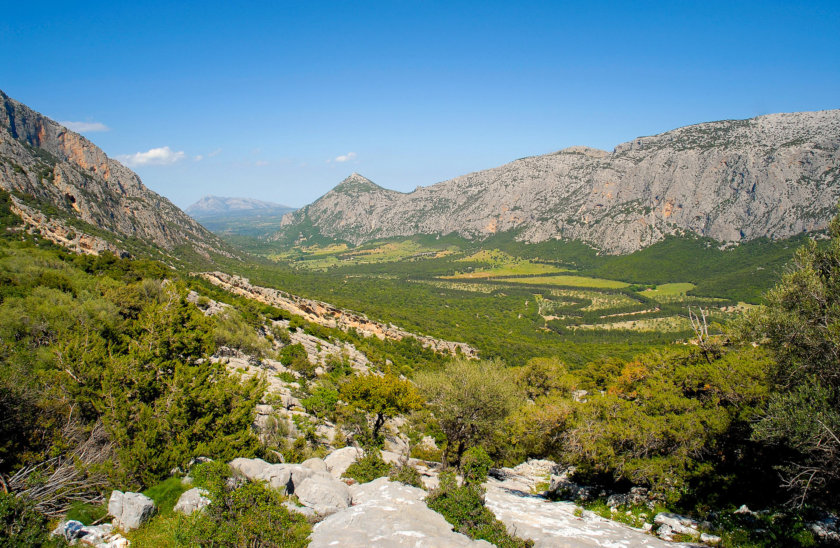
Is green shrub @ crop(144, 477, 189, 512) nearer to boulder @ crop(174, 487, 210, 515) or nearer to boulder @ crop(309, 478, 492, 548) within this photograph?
boulder @ crop(174, 487, 210, 515)

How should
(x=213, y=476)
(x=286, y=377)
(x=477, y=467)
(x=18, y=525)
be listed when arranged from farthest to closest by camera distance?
(x=286, y=377) → (x=477, y=467) → (x=213, y=476) → (x=18, y=525)

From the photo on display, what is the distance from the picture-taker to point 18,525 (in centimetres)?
952

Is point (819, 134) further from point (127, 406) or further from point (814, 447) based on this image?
point (127, 406)

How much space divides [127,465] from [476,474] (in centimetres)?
1201

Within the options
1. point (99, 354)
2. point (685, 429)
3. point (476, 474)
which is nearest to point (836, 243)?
point (685, 429)

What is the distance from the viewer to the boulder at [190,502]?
12480mm

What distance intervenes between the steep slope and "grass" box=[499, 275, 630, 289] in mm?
129313

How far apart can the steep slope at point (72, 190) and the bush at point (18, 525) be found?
75816mm

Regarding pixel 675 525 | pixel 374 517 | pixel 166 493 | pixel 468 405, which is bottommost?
pixel 675 525

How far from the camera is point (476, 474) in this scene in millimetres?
15789

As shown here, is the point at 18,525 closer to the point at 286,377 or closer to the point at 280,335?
the point at 286,377

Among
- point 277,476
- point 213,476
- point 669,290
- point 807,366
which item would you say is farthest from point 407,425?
point 669,290

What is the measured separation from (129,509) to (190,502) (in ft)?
5.08

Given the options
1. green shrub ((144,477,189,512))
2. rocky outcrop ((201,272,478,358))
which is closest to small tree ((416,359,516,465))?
green shrub ((144,477,189,512))
